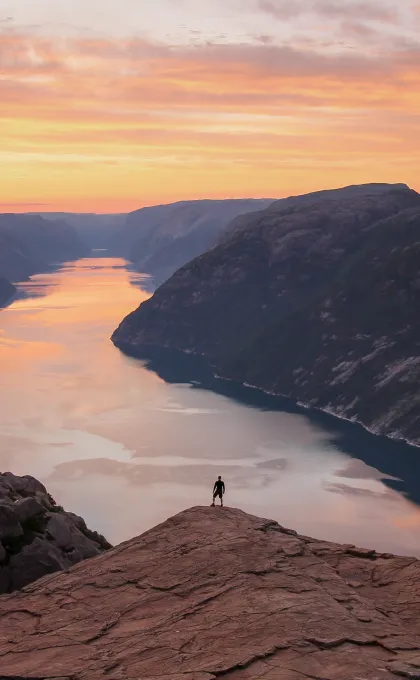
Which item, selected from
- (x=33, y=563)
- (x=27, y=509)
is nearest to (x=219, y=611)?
(x=33, y=563)

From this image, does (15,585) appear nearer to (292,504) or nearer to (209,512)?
(209,512)

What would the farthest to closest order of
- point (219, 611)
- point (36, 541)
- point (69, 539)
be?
point (69, 539) → point (36, 541) → point (219, 611)

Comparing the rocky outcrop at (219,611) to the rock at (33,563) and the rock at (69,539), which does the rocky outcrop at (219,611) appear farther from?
the rock at (69,539)

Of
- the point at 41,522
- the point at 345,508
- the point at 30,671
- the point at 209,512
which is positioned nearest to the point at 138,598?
the point at 30,671

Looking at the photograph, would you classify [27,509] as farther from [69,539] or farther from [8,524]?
[69,539]

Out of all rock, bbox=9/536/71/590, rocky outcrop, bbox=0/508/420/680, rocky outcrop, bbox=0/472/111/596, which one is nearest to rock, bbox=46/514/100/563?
rocky outcrop, bbox=0/472/111/596

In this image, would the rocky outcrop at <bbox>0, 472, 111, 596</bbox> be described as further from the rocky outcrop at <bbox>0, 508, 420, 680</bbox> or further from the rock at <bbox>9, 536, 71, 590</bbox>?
the rocky outcrop at <bbox>0, 508, 420, 680</bbox>
